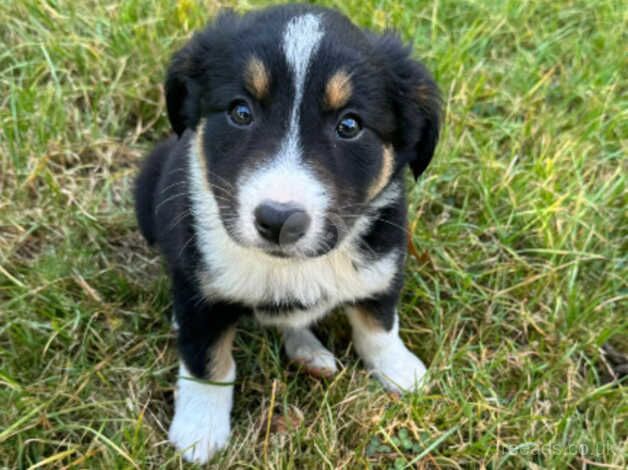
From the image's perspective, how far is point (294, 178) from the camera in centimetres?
220

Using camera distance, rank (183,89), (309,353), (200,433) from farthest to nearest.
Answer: (309,353) < (200,433) < (183,89)

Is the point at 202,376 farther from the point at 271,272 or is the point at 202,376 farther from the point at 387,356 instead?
the point at 387,356

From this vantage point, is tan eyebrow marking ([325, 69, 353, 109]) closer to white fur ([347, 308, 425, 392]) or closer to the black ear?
the black ear

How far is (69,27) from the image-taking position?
14.1 feet

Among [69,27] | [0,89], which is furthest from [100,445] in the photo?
[69,27]

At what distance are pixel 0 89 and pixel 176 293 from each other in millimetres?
2064

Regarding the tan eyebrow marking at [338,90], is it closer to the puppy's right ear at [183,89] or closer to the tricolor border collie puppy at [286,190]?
the tricolor border collie puppy at [286,190]

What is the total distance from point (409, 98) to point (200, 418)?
1552 millimetres

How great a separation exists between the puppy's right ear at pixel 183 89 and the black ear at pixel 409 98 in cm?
70

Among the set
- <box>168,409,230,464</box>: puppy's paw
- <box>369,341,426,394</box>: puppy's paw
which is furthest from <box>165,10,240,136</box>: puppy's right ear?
<box>369,341,426,394</box>: puppy's paw

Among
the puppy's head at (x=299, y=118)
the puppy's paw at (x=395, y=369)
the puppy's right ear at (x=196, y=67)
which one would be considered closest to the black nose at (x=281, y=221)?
the puppy's head at (x=299, y=118)

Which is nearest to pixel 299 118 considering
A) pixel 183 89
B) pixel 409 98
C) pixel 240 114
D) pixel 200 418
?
pixel 240 114

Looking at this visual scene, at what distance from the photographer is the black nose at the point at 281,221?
2139mm

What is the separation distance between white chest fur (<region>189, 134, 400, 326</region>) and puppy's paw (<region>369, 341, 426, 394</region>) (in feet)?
1.56
